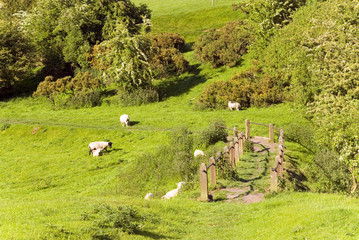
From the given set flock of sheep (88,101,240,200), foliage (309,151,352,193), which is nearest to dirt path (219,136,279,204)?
flock of sheep (88,101,240,200)

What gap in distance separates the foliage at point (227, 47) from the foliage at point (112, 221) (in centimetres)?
4692

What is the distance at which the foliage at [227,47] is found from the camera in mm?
58594

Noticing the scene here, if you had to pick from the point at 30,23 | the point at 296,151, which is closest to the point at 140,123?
the point at 296,151

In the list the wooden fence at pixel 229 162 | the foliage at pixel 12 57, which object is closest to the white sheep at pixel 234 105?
the wooden fence at pixel 229 162

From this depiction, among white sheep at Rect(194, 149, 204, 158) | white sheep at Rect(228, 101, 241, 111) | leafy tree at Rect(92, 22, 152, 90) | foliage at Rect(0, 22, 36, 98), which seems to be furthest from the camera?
foliage at Rect(0, 22, 36, 98)

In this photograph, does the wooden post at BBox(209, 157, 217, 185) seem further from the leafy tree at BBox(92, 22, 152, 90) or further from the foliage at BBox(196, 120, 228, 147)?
the leafy tree at BBox(92, 22, 152, 90)

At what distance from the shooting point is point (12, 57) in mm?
58969

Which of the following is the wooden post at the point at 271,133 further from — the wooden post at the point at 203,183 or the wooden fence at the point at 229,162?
the wooden post at the point at 203,183

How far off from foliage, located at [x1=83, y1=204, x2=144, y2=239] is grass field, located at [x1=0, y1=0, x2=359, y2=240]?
12 cm

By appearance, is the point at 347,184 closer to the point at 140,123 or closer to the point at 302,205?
the point at 302,205

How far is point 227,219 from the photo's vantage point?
1589 cm

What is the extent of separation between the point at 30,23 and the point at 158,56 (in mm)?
26848

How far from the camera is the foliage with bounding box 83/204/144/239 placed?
39.1 feet

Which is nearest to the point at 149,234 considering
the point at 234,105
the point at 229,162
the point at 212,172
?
the point at 212,172
